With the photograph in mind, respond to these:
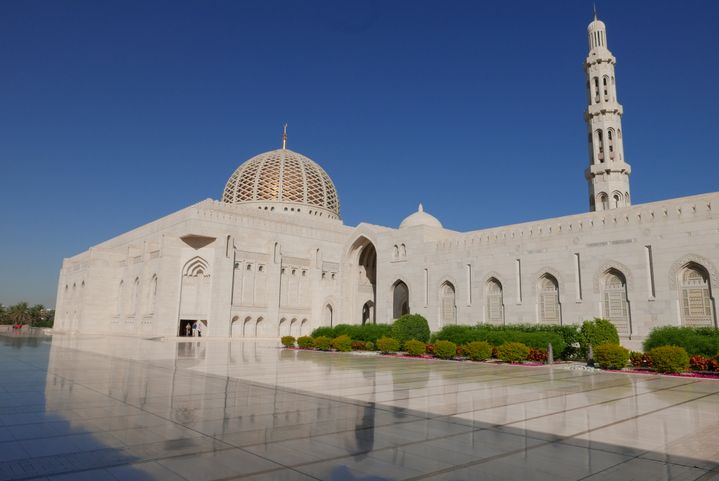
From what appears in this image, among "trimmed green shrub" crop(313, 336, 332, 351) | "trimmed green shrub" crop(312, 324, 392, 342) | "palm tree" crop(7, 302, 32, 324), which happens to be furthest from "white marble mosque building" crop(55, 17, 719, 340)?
"palm tree" crop(7, 302, 32, 324)

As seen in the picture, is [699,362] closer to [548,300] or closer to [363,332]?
[548,300]

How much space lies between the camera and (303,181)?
44938 millimetres

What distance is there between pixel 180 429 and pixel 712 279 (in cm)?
1999

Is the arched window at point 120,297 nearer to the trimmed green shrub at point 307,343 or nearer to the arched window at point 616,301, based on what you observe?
the trimmed green shrub at point 307,343

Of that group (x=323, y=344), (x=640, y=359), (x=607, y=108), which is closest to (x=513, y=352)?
(x=640, y=359)

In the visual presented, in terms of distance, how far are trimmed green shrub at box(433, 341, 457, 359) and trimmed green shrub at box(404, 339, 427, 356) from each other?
80cm

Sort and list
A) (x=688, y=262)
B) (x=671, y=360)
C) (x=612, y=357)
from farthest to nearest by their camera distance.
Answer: (x=688, y=262) < (x=612, y=357) < (x=671, y=360)

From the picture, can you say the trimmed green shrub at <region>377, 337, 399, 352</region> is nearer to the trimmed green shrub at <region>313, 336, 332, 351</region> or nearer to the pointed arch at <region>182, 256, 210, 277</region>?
the trimmed green shrub at <region>313, 336, 332, 351</region>

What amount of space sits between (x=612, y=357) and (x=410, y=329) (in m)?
8.84

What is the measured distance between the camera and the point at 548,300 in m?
23.6

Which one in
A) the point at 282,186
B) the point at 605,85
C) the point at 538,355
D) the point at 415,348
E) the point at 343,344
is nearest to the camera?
the point at 538,355

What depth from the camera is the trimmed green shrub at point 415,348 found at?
19.4 m

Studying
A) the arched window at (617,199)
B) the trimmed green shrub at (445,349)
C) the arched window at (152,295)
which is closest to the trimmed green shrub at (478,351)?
the trimmed green shrub at (445,349)

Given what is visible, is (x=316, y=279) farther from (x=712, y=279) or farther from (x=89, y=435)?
(x=89, y=435)
